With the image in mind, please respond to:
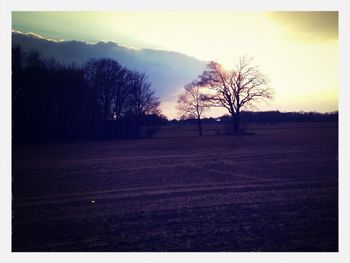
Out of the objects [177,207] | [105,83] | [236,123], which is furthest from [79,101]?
[177,207]

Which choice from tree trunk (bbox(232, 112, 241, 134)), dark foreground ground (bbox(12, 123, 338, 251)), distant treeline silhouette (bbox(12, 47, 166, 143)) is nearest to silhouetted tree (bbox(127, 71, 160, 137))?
distant treeline silhouette (bbox(12, 47, 166, 143))

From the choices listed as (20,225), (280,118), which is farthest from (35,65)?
Answer: (280,118)

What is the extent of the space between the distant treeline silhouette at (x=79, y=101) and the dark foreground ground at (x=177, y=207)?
861 centimetres

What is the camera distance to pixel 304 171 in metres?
10.2

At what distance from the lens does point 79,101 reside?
22938mm

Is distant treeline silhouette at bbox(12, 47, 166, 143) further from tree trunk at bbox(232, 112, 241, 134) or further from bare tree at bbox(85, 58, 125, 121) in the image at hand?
tree trunk at bbox(232, 112, 241, 134)

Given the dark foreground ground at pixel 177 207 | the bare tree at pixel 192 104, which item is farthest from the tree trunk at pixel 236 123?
the dark foreground ground at pixel 177 207

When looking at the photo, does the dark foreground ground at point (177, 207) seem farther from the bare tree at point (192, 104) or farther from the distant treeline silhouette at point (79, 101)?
the bare tree at point (192, 104)

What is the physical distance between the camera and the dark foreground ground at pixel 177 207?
561cm

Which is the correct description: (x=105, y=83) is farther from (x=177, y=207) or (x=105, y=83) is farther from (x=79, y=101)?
(x=177, y=207)

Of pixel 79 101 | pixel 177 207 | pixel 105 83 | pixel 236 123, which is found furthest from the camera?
pixel 236 123

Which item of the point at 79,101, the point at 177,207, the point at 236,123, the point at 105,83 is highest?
the point at 105,83

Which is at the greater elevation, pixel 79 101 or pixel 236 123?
pixel 79 101

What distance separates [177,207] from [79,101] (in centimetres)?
1854
